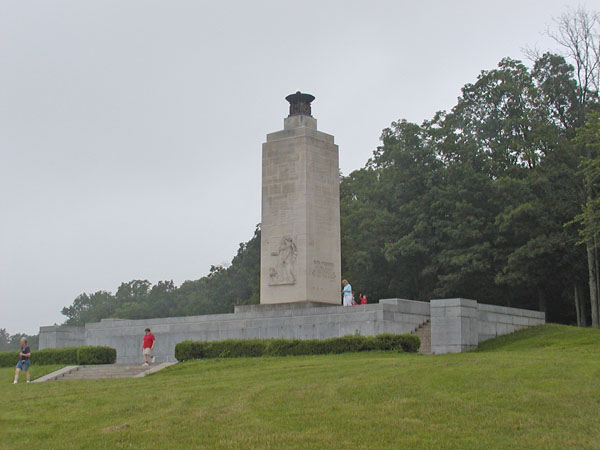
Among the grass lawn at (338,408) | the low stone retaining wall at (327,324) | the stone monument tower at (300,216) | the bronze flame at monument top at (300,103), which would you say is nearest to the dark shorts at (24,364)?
the grass lawn at (338,408)

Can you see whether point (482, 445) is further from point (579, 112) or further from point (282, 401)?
point (579, 112)

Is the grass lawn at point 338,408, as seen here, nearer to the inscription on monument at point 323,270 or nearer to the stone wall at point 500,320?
the stone wall at point 500,320

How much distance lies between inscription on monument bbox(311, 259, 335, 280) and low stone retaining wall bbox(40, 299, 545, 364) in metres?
1.41

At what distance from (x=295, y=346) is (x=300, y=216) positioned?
7011mm

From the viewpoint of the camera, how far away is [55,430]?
14.1 metres

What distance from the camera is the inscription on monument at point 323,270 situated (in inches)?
1187

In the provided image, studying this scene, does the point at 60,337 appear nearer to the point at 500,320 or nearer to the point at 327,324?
the point at 327,324

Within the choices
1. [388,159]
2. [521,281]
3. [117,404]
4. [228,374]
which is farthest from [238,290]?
[117,404]

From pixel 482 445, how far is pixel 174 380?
32.4 feet

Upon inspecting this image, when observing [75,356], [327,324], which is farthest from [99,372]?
[327,324]

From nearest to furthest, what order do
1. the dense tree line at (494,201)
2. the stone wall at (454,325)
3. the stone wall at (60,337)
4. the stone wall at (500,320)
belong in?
the stone wall at (454,325)
the stone wall at (500,320)
the stone wall at (60,337)
the dense tree line at (494,201)

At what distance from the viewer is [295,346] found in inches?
958

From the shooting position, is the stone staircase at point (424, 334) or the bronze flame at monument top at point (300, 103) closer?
the stone staircase at point (424, 334)

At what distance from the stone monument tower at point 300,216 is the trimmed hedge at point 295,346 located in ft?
17.4
